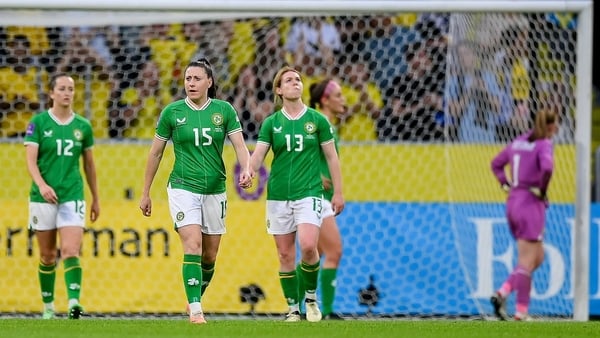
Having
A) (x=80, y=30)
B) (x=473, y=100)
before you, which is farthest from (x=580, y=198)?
(x=80, y=30)

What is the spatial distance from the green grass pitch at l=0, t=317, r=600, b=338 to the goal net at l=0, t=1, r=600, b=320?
3262 millimetres

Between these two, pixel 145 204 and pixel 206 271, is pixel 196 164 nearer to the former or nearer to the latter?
pixel 145 204

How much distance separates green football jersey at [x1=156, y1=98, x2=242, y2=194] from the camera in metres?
9.41

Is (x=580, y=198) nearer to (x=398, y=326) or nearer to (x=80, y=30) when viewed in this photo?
(x=398, y=326)

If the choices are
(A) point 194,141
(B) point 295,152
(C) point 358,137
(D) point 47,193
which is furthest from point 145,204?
(C) point 358,137

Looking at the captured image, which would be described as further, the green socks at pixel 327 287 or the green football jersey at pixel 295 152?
the green socks at pixel 327 287

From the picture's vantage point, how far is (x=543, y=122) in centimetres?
1241

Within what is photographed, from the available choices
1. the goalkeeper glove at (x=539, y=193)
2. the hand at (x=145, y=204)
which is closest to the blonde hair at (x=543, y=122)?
the goalkeeper glove at (x=539, y=193)

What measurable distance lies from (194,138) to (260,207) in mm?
3997

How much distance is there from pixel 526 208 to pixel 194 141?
14.4 ft

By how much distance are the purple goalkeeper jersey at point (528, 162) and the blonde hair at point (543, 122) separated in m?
0.07

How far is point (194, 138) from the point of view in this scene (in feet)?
30.9

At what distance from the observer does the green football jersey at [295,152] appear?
10164mm

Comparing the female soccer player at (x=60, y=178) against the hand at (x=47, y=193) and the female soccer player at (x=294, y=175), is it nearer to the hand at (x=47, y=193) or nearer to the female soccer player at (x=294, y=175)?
the hand at (x=47, y=193)
